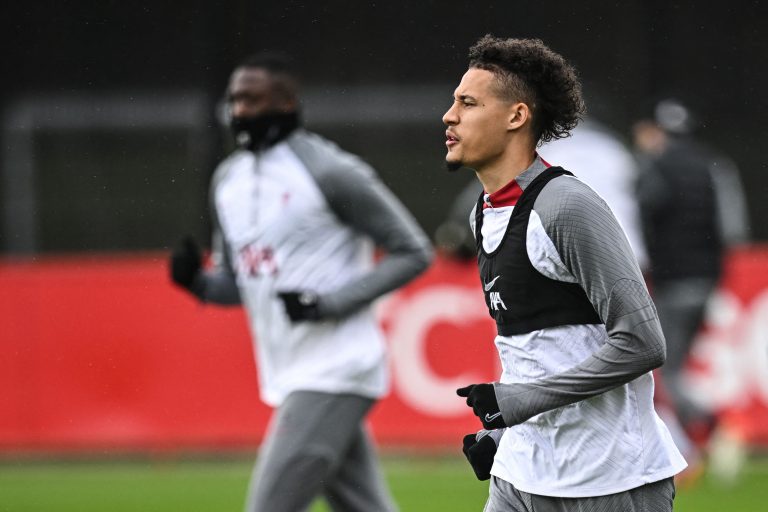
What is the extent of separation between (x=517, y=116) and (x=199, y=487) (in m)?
5.63

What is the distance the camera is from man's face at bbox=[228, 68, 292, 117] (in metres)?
Result: 5.31

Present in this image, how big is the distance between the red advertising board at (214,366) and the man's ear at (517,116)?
6.06 m

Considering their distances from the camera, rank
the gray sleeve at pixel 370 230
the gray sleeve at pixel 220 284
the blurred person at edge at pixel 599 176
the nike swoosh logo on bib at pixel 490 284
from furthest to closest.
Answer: the blurred person at edge at pixel 599 176
the gray sleeve at pixel 220 284
the gray sleeve at pixel 370 230
the nike swoosh logo on bib at pixel 490 284

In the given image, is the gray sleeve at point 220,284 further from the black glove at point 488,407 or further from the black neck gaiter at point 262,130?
the black glove at point 488,407

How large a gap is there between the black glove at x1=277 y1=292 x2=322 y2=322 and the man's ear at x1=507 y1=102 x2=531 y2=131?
1.60 meters

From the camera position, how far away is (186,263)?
18.7ft

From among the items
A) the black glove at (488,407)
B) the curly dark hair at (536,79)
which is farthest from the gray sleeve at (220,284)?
the black glove at (488,407)

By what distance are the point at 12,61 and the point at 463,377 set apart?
5.42 metres

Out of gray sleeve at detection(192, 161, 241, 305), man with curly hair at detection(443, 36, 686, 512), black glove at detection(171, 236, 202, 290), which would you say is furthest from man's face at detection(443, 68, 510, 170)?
black glove at detection(171, 236, 202, 290)

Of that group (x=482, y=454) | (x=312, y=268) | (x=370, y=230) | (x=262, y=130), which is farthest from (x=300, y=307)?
(x=482, y=454)

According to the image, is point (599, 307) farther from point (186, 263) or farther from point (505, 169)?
point (186, 263)

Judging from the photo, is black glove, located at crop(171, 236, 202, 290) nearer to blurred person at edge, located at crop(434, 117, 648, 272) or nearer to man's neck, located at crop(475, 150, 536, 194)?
man's neck, located at crop(475, 150, 536, 194)

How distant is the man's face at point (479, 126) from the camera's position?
3650 millimetres

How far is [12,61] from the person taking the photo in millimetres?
12367
